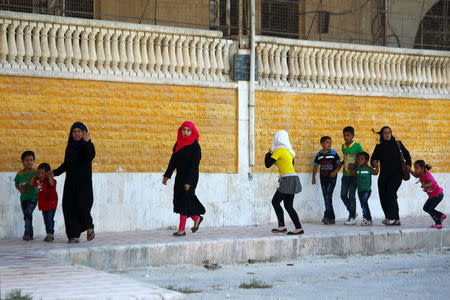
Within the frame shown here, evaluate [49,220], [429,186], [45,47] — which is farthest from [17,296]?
[429,186]

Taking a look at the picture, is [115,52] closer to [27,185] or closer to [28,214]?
[27,185]

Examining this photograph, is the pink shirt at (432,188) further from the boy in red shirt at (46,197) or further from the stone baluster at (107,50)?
the boy in red shirt at (46,197)

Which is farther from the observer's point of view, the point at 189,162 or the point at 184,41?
the point at 184,41

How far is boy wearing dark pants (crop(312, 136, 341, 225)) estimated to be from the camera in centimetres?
1488

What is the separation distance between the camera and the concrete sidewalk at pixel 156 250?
7.48 metres

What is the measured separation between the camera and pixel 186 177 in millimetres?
12648

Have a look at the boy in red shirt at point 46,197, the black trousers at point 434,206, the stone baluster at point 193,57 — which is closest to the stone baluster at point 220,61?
the stone baluster at point 193,57

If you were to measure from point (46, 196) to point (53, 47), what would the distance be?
2.16 metres

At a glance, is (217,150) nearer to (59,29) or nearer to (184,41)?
(184,41)

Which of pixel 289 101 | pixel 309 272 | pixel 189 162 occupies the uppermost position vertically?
pixel 289 101

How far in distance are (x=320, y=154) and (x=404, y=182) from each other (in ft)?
7.73

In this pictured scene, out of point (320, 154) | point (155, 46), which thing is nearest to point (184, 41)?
point (155, 46)

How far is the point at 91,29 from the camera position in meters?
13.4

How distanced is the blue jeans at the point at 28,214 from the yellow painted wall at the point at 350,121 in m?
4.08
